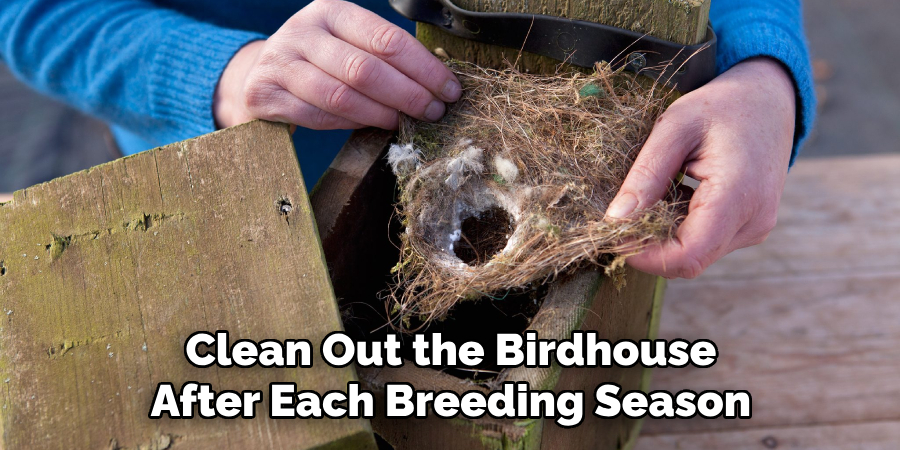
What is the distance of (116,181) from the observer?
1299 mm

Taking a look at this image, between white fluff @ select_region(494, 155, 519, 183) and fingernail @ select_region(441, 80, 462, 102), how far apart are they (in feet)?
0.68

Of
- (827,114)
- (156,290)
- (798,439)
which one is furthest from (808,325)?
(827,114)

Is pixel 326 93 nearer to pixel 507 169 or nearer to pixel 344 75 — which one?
pixel 344 75

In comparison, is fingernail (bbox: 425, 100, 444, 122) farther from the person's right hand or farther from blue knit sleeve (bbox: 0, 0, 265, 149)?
blue knit sleeve (bbox: 0, 0, 265, 149)

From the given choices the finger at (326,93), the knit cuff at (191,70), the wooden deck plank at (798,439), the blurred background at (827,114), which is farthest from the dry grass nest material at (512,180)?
the blurred background at (827,114)

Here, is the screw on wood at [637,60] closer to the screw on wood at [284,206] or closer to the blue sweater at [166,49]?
the blue sweater at [166,49]

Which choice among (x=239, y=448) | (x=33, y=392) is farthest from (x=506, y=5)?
(x=33, y=392)

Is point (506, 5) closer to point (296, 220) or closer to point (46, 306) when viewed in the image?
point (296, 220)

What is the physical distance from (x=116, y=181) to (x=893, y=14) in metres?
6.00

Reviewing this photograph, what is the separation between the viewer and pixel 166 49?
5.82 feet

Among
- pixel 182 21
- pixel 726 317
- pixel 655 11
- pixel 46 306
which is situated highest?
pixel 655 11

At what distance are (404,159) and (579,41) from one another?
474 mm

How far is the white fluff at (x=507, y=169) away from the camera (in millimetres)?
1343

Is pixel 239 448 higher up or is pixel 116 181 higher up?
pixel 116 181
